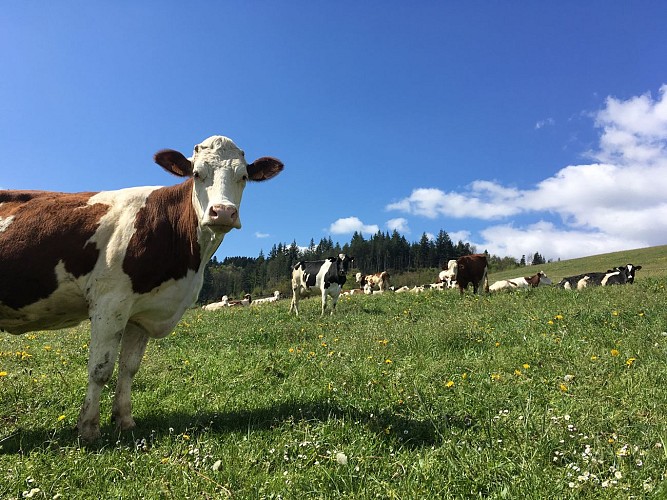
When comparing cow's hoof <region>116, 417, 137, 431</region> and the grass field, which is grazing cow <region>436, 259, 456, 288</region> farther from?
cow's hoof <region>116, 417, 137, 431</region>

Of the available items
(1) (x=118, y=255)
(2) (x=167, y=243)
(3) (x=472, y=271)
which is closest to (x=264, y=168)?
(2) (x=167, y=243)

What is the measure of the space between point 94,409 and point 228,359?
331cm

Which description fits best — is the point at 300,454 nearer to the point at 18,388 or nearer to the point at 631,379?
the point at 631,379

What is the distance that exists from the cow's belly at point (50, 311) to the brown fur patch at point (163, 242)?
799mm

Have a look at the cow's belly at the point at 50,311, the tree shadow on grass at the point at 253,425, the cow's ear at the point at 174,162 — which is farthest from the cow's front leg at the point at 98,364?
the cow's ear at the point at 174,162

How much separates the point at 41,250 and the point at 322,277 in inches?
635

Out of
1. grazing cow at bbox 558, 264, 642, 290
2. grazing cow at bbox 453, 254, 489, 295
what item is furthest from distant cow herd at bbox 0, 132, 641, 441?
grazing cow at bbox 558, 264, 642, 290

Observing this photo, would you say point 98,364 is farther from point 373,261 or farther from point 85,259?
point 373,261

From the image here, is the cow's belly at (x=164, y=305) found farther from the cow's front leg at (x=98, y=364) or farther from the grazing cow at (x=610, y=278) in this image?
the grazing cow at (x=610, y=278)

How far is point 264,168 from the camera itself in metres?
6.46

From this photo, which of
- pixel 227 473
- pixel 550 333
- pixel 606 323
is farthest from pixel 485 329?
pixel 227 473

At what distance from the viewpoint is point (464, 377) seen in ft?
19.6

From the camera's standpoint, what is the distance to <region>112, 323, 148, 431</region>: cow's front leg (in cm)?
541

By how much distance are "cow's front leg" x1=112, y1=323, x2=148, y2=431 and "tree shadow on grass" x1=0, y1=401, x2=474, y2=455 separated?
15 cm
